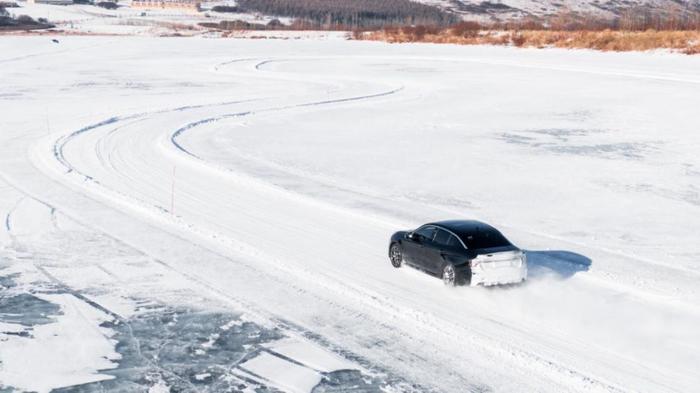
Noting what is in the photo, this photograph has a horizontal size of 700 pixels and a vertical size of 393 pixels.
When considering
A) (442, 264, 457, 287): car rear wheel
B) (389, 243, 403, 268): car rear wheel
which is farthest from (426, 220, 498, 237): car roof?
(389, 243, 403, 268): car rear wheel

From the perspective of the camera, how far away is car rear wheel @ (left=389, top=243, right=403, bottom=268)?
20266mm

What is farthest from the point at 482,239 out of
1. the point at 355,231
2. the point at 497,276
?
the point at 355,231

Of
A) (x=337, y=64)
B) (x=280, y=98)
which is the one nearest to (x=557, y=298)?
(x=280, y=98)

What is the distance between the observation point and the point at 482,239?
18688 millimetres

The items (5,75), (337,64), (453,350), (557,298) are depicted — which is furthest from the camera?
(337,64)

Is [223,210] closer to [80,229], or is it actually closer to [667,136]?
[80,229]

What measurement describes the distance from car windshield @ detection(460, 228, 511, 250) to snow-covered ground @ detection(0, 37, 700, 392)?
102cm

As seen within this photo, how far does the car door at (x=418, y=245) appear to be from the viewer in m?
19.5

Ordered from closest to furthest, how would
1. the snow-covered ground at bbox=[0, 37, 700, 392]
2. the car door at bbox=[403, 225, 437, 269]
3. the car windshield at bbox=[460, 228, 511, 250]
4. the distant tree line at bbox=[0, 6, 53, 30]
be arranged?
the snow-covered ground at bbox=[0, 37, 700, 392]
the car windshield at bbox=[460, 228, 511, 250]
the car door at bbox=[403, 225, 437, 269]
the distant tree line at bbox=[0, 6, 53, 30]

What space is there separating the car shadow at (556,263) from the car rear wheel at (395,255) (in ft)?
10.1

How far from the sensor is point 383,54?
308 ft

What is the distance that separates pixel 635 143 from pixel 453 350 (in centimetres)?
2606

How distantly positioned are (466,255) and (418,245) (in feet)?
5.42

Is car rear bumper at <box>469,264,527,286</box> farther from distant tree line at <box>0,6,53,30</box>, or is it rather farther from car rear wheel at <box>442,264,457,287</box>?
distant tree line at <box>0,6,53,30</box>
